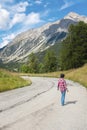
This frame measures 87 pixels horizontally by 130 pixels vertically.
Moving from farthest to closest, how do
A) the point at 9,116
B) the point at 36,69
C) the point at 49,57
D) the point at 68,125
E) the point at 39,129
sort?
the point at 36,69 → the point at 49,57 → the point at 9,116 → the point at 68,125 → the point at 39,129

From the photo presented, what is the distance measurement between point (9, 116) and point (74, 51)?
73921 mm

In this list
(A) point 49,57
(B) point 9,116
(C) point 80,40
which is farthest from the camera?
(A) point 49,57

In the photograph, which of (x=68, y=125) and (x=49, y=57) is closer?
(x=68, y=125)

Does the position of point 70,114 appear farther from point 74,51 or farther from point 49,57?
point 49,57

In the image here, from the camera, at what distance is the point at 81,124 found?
13375mm

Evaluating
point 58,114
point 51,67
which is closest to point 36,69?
point 51,67

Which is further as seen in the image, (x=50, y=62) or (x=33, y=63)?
(x=33, y=63)

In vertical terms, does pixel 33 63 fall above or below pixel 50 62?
below

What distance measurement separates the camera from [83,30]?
294ft

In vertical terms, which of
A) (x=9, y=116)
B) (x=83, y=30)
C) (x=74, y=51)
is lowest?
(x=9, y=116)

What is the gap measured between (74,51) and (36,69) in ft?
183

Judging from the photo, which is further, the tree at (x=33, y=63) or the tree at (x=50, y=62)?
the tree at (x=33, y=63)

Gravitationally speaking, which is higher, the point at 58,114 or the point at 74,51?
the point at 74,51

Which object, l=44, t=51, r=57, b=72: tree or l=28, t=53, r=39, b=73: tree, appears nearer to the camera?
l=44, t=51, r=57, b=72: tree
